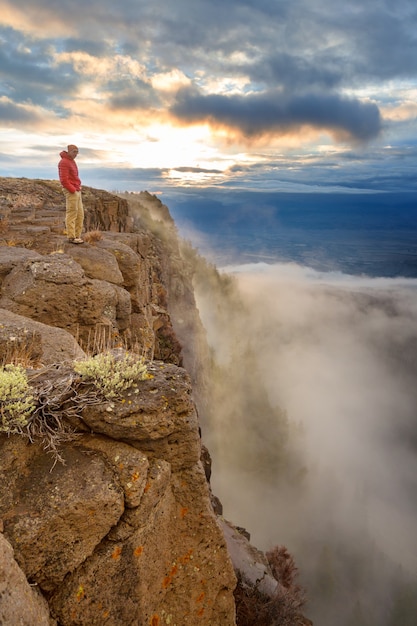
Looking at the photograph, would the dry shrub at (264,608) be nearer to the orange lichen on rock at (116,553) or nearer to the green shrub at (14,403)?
the orange lichen on rock at (116,553)

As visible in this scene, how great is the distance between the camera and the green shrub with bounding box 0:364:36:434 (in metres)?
4.30

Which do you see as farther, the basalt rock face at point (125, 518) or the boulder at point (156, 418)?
the boulder at point (156, 418)

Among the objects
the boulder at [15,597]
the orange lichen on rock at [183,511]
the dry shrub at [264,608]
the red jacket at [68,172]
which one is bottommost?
the dry shrub at [264,608]

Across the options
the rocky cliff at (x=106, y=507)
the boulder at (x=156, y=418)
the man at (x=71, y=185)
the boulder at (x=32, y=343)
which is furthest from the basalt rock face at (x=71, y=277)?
the rocky cliff at (x=106, y=507)

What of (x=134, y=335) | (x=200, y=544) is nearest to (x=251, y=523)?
(x=134, y=335)

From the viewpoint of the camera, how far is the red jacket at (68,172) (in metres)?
12.1

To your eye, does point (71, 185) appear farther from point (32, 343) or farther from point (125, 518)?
point (125, 518)

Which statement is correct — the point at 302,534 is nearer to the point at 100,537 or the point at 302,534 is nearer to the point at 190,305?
the point at 190,305

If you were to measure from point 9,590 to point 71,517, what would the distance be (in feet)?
2.78

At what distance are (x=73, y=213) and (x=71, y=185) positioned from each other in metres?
1.13

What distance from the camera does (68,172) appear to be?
40.3 ft

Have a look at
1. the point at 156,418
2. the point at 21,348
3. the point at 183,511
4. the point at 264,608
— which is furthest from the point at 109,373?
the point at 264,608

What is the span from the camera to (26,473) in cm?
419

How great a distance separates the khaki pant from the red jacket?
295mm
